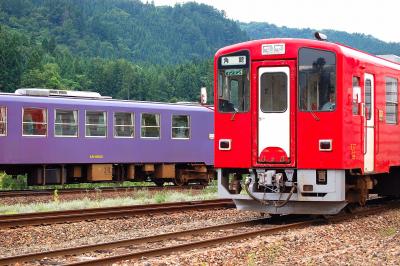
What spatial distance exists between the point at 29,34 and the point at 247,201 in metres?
174

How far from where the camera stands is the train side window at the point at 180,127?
1042 inches

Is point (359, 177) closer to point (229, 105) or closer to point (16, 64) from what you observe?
point (229, 105)

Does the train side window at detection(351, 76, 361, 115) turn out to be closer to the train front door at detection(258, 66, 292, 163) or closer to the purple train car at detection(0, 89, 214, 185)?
the train front door at detection(258, 66, 292, 163)

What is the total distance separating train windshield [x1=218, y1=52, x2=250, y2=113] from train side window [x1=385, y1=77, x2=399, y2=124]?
11.3 ft

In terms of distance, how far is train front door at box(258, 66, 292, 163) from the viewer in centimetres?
1318

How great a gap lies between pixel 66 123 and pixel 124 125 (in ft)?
7.67

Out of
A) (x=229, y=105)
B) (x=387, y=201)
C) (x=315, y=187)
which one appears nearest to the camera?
(x=315, y=187)

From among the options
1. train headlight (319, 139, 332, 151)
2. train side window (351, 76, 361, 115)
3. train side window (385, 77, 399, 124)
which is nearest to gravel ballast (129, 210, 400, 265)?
train headlight (319, 139, 332, 151)

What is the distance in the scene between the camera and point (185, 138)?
26.7m

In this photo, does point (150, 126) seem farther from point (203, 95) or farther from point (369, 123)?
point (369, 123)

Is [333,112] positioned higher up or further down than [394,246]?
higher up

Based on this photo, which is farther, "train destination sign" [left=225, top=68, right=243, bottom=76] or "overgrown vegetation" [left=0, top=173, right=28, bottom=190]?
"overgrown vegetation" [left=0, top=173, right=28, bottom=190]

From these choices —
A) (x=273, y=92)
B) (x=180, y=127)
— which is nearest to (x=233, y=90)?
(x=273, y=92)

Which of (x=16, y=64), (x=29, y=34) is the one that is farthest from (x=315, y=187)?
(x=29, y=34)
